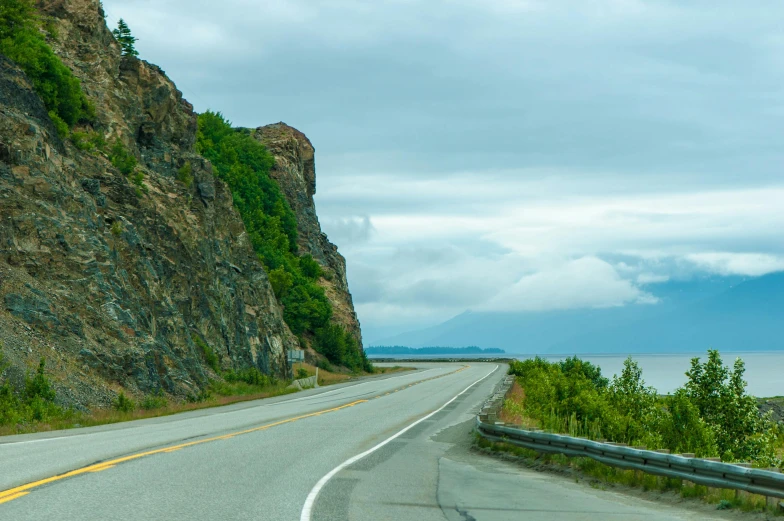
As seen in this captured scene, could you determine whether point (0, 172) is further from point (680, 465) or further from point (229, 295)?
point (680, 465)

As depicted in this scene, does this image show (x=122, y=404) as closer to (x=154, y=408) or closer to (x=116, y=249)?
(x=154, y=408)

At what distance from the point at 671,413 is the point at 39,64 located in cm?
3334

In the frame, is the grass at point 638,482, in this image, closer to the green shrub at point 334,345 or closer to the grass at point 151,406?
the grass at point 151,406

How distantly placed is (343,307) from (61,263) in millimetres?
68250

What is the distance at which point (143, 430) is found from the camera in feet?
66.8

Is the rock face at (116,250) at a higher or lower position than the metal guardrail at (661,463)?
higher

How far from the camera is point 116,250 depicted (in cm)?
3712

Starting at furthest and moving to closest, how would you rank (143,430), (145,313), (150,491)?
1. (145,313)
2. (143,430)
3. (150,491)

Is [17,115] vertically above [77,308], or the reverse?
[17,115]

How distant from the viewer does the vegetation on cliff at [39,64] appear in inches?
1554

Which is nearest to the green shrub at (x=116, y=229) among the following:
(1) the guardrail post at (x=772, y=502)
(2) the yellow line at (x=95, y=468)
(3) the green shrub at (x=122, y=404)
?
(3) the green shrub at (x=122, y=404)

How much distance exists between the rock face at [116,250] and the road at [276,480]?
849 centimetres

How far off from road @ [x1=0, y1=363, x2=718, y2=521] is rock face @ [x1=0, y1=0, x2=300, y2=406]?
334 inches

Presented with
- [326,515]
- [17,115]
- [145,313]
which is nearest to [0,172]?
[17,115]
